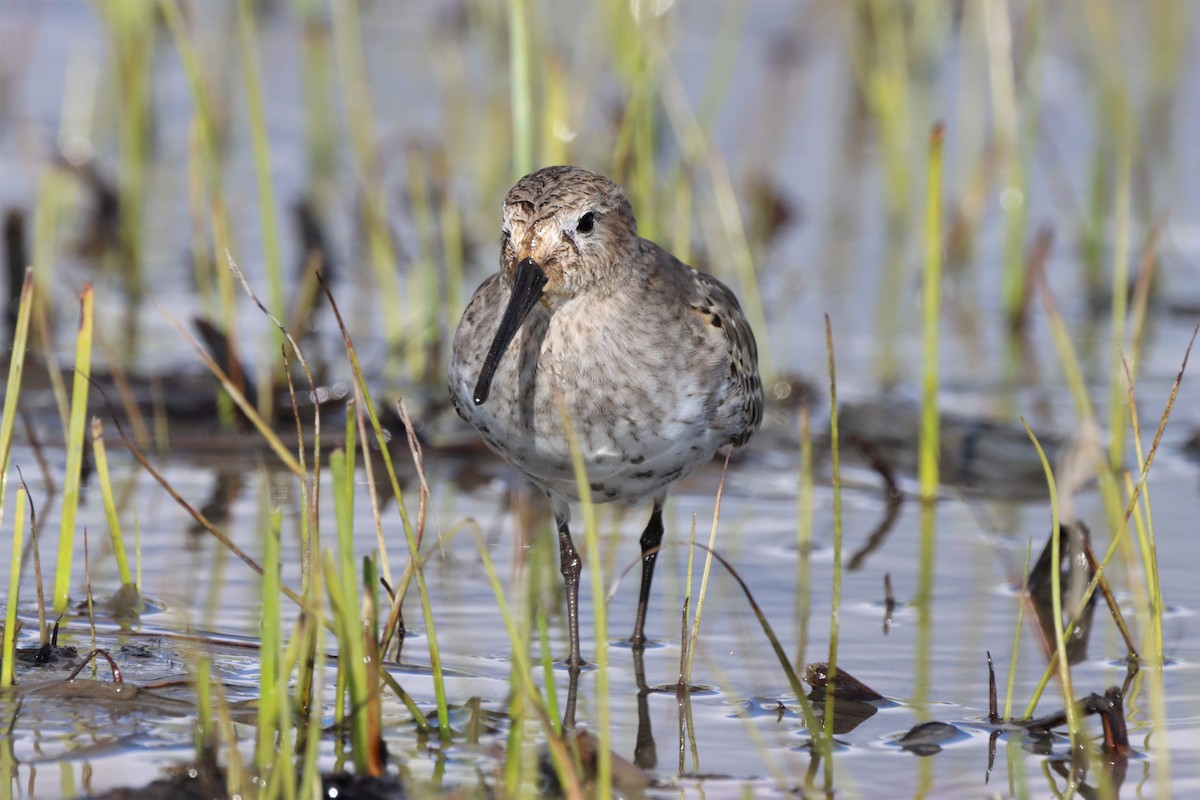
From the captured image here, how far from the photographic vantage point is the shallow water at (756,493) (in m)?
3.96

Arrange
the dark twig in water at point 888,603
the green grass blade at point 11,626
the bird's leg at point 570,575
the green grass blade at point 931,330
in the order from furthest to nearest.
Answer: the green grass blade at point 931,330 < the dark twig in water at point 888,603 < the bird's leg at point 570,575 < the green grass blade at point 11,626

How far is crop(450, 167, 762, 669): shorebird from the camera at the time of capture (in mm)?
4469

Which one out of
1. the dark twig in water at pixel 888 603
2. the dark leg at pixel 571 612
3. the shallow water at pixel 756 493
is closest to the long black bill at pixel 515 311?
the shallow water at pixel 756 493

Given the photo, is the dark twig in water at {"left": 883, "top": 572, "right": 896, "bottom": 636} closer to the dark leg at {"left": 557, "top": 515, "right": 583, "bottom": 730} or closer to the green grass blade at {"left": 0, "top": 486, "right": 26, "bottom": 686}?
the dark leg at {"left": 557, "top": 515, "right": 583, "bottom": 730}


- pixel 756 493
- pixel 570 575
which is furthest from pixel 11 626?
pixel 756 493

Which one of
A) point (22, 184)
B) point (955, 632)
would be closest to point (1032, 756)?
point (955, 632)

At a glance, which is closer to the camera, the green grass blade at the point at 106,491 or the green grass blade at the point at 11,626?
the green grass blade at the point at 11,626

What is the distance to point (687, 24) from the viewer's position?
46.3 ft

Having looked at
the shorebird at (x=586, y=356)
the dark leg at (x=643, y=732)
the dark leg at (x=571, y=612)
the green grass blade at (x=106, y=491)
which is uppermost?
the shorebird at (x=586, y=356)

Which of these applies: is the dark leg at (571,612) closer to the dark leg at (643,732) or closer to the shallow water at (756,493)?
the shallow water at (756,493)

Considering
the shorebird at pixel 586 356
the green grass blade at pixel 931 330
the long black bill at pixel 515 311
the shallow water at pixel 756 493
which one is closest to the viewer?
the shallow water at pixel 756 493

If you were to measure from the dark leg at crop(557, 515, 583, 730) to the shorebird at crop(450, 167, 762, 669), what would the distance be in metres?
0.01

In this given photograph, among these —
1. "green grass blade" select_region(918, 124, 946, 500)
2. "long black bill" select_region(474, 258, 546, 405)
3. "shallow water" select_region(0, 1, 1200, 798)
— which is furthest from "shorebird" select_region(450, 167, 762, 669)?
"green grass blade" select_region(918, 124, 946, 500)

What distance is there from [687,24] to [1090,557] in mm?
10466
